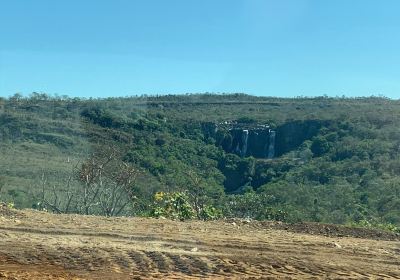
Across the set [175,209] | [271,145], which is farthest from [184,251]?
[271,145]

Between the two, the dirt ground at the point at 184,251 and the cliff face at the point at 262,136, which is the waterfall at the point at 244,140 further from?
the dirt ground at the point at 184,251

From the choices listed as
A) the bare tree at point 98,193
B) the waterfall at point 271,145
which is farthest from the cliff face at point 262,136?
the bare tree at point 98,193

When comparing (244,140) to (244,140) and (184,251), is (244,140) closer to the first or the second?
(244,140)

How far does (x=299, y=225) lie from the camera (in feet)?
42.4

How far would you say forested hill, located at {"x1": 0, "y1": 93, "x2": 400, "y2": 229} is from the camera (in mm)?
20844

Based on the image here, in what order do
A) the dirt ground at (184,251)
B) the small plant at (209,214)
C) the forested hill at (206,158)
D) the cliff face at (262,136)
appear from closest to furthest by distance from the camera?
the dirt ground at (184,251) → the small plant at (209,214) → the forested hill at (206,158) → the cliff face at (262,136)

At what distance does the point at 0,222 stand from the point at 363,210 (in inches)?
578

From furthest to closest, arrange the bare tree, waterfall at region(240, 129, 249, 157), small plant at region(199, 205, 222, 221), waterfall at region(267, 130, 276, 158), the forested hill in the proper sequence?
1. waterfall at region(267, 130, 276, 158)
2. waterfall at region(240, 129, 249, 157)
3. the forested hill
4. the bare tree
5. small plant at region(199, 205, 222, 221)

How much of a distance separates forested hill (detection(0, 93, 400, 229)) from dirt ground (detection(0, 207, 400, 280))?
147 inches

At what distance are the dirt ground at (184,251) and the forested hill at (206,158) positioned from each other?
3.73 metres

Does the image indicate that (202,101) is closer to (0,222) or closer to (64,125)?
(64,125)

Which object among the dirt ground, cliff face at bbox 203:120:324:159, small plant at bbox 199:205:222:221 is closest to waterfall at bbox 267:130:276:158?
cliff face at bbox 203:120:324:159

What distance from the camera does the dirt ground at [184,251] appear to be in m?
8.52

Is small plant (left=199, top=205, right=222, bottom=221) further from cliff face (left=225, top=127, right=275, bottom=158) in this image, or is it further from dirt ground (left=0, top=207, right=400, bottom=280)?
cliff face (left=225, top=127, right=275, bottom=158)
